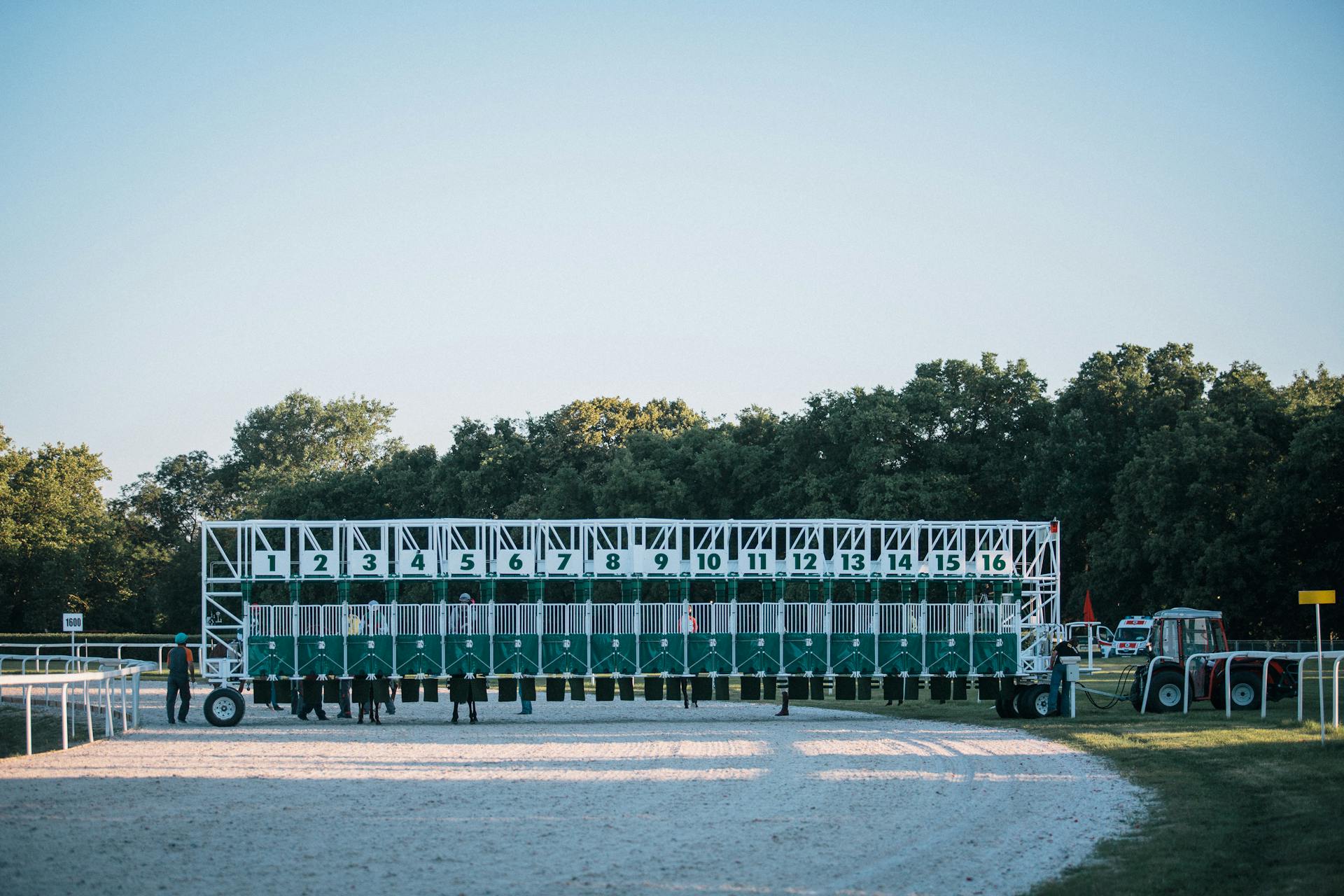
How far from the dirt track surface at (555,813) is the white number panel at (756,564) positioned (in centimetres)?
542

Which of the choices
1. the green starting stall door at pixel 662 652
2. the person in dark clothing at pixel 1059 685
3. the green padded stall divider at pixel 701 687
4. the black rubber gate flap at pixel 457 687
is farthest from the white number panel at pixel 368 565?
the person in dark clothing at pixel 1059 685

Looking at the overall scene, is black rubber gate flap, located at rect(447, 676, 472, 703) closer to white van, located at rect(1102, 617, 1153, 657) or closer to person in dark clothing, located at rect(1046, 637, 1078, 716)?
person in dark clothing, located at rect(1046, 637, 1078, 716)

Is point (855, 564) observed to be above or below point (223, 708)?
above

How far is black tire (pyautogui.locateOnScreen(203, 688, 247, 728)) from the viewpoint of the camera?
25906 millimetres

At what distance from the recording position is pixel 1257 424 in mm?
51375

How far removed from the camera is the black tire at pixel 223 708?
25906mm

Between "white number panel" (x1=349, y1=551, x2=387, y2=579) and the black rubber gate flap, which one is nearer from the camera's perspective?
the black rubber gate flap

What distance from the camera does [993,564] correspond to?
29.6m

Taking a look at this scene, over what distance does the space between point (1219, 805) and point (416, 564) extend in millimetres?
17712

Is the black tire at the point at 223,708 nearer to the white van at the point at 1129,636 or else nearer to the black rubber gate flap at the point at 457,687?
the black rubber gate flap at the point at 457,687

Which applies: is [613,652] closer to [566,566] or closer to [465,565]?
[566,566]

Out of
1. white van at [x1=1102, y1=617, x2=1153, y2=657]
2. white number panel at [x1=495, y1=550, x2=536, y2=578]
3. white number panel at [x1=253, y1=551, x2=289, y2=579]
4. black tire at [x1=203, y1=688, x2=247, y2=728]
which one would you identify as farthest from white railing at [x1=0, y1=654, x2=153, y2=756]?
white van at [x1=1102, y1=617, x2=1153, y2=657]

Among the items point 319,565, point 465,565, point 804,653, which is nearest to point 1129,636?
point 804,653

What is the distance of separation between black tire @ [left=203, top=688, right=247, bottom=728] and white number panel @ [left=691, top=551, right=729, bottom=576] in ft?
32.7
